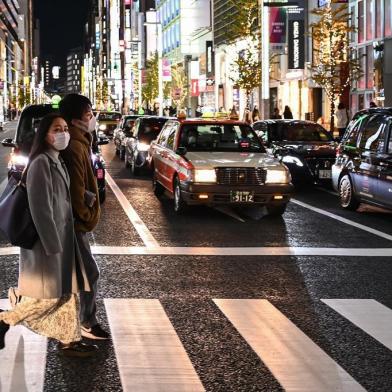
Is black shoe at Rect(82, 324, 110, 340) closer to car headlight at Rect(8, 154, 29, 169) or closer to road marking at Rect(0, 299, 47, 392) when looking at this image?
road marking at Rect(0, 299, 47, 392)

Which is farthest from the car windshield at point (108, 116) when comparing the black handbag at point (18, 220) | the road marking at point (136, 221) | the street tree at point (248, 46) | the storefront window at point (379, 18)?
the black handbag at point (18, 220)

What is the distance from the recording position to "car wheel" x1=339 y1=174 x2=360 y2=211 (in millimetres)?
14820

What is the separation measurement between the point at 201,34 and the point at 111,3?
390 feet

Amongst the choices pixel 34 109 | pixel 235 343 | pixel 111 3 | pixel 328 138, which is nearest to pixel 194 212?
pixel 34 109

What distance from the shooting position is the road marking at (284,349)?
5211mm

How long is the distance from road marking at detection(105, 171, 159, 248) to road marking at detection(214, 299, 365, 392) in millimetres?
3719

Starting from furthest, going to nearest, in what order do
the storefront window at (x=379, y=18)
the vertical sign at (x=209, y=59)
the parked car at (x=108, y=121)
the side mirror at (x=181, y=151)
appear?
the vertical sign at (x=209, y=59) → the parked car at (x=108, y=121) → the storefront window at (x=379, y=18) → the side mirror at (x=181, y=151)

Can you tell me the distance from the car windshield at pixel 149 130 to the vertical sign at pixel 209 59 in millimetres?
50893

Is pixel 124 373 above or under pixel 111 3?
under

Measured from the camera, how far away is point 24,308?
564 centimetres

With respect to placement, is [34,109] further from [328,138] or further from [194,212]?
[328,138]

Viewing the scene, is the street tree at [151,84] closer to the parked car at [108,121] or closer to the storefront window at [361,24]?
the parked car at [108,121]

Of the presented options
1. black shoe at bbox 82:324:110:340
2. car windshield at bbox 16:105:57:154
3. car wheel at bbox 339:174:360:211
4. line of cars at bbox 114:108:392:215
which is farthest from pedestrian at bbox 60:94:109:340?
car wheel at bbox 339:174:360:211

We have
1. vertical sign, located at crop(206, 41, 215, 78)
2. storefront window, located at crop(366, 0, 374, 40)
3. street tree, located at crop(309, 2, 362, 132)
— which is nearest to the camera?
street tree, located at crop(309, 2, 362, 132)
